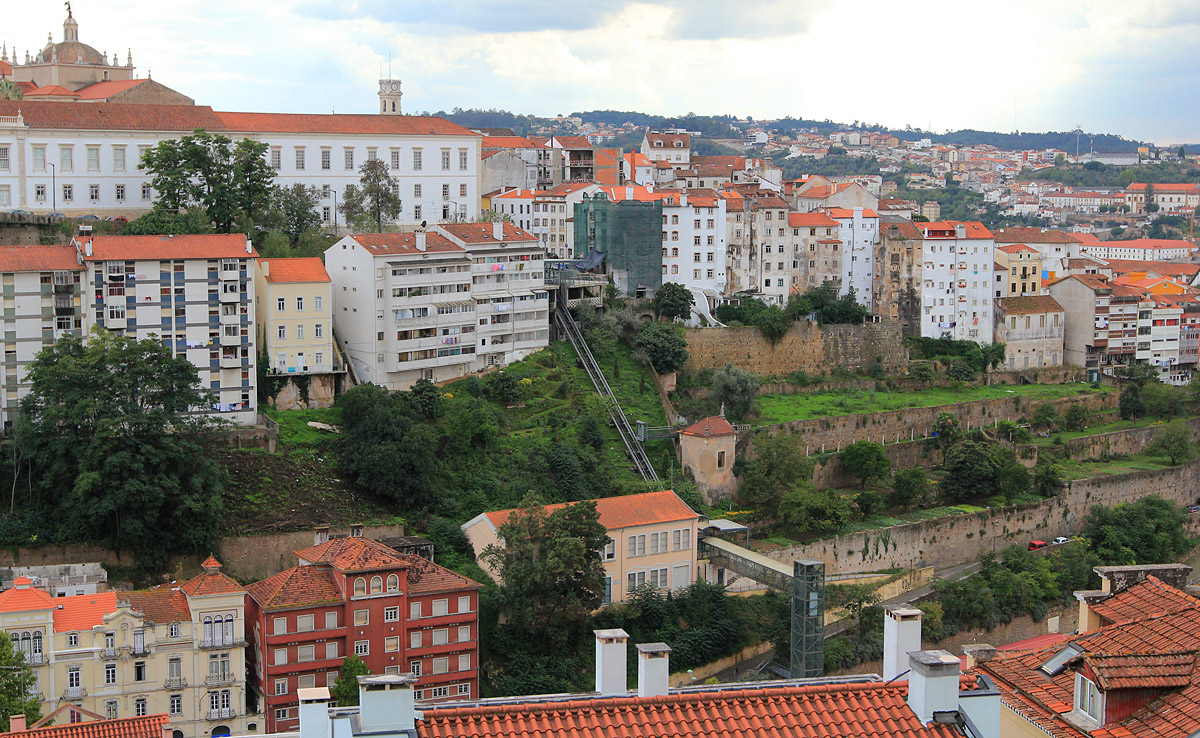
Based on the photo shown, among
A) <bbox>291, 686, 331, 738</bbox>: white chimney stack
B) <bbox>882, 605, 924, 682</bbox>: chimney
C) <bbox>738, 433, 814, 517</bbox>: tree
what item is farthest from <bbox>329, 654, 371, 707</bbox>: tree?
<bbox>291, 686, 331, 738</bbox>: white chimney stack

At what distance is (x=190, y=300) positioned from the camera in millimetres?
46688

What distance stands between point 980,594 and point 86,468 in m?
31.4

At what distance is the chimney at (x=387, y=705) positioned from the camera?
10375mm

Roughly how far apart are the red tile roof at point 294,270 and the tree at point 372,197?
1373cm

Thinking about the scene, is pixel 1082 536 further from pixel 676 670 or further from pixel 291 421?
pixel 291 421

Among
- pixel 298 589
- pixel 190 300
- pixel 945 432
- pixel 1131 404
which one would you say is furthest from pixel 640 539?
pixel 1131 404

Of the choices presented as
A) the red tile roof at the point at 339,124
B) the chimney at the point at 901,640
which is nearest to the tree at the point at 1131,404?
the red tile roof at the point at 339,124

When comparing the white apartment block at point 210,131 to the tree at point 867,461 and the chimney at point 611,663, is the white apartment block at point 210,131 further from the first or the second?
the chimney at point 611,663

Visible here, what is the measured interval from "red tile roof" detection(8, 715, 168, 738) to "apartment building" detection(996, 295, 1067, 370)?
57895mm

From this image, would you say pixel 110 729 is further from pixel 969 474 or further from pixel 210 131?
pixel 969 474

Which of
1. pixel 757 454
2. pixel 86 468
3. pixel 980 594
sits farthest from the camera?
pixel 757 454

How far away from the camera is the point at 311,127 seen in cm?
6569

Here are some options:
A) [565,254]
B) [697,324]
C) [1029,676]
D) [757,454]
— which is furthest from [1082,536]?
[1029,676]

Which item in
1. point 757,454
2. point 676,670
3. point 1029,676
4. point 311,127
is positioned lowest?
point 676,670
